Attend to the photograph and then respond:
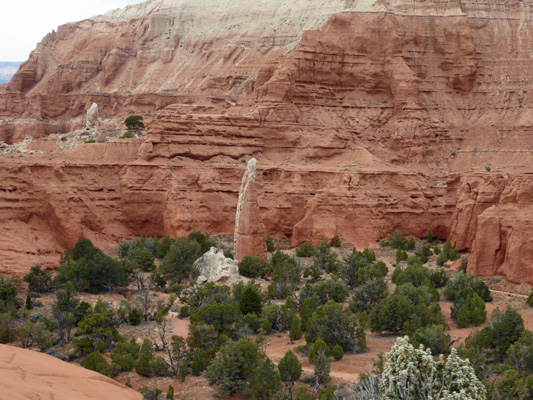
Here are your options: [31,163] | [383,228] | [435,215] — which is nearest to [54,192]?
[31,163]

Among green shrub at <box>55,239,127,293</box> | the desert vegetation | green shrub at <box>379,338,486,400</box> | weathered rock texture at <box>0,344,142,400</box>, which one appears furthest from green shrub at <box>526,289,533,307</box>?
green shrub at <box>55,239,127,293</box>

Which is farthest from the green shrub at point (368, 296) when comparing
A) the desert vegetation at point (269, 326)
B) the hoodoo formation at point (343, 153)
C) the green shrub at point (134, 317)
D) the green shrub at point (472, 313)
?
the green shrub at point (134, 317)

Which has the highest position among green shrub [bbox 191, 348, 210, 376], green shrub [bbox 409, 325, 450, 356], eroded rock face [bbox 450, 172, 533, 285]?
eroded rock face [bbox 450, 172, 533, 285]

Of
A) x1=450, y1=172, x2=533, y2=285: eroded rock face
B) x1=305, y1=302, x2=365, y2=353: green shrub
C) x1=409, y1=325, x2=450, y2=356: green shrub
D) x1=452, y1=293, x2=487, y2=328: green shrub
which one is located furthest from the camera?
x1=450, y1=172, x2=533, y2=285: eroded rock face

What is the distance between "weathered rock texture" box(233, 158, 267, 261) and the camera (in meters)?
41.1

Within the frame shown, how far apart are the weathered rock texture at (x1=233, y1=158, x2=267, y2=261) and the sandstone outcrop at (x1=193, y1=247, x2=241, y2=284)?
1672 millimetres

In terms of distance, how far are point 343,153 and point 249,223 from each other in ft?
67.7

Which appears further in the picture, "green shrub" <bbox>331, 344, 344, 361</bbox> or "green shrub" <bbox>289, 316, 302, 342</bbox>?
"green shrub" <bbox>289, 316, 302, 342</bbox>

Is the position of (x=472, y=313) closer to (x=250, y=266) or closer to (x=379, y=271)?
(x=379, y=271)

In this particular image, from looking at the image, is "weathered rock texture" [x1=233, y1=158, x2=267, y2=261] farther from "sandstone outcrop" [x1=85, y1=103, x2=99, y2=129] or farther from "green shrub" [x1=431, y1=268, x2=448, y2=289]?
"sandstone outcrop" [x1=85, y1=103, x2=99, y2=129]

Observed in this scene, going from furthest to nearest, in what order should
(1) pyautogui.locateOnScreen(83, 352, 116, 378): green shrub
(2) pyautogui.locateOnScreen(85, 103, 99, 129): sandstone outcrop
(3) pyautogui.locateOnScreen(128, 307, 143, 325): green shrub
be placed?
(2) pyautogui.locateOnScreen(85, 103, 99, 129): sandstone outcrop < (3) pyautogui.locateOnScreen(128, 307, 143, 325): green shrub < (1) pyautogui.locateOnScreen(83, 352, 116, 378): green shrub

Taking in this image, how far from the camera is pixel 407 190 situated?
182 ft

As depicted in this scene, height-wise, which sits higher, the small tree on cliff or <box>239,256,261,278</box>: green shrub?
the small tree on cliff

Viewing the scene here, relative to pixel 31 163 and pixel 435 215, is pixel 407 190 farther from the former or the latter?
pixel 31 163
